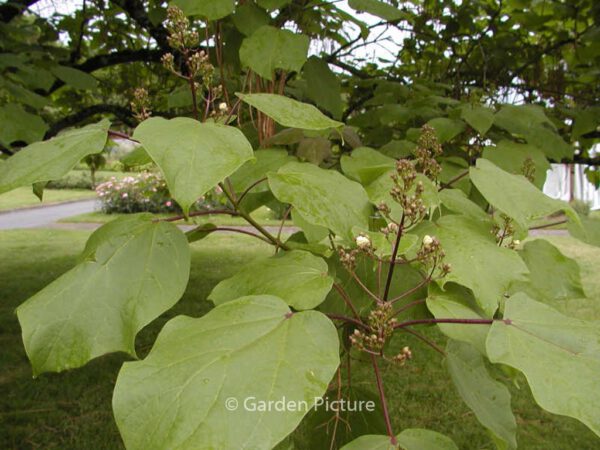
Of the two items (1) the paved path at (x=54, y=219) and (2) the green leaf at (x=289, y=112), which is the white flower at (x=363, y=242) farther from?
(1) the paved path at (x=54, y=219)

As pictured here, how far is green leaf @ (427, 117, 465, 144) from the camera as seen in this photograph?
154cm

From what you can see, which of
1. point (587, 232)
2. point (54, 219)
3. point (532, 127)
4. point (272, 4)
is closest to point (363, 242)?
point (587, 232)

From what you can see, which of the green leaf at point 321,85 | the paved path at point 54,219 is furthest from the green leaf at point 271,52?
the paved path at point 54,219

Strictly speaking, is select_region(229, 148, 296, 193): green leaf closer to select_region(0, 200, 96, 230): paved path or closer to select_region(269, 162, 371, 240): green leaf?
select_region(269, 162, 371, 240): green leaf

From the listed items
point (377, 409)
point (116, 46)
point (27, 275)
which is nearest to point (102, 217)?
point (27, 275)

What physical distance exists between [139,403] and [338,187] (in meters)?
0.44

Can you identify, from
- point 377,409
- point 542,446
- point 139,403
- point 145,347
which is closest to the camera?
point 139,403

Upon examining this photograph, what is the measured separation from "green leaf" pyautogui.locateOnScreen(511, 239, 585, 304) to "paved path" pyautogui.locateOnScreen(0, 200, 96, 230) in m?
12.2

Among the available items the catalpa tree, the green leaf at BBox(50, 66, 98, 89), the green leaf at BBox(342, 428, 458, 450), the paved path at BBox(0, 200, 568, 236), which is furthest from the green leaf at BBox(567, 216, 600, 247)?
the paved path at BBox(0, 200, 568, 236)

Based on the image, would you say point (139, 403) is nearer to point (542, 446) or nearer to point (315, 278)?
point (315, 278)

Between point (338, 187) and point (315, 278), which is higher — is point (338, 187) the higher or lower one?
the higher one

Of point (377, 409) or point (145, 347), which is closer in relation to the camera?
point (377, 409)

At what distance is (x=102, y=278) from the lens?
2.52 feet

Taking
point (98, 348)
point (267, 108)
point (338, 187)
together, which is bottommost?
point (98, 348)
